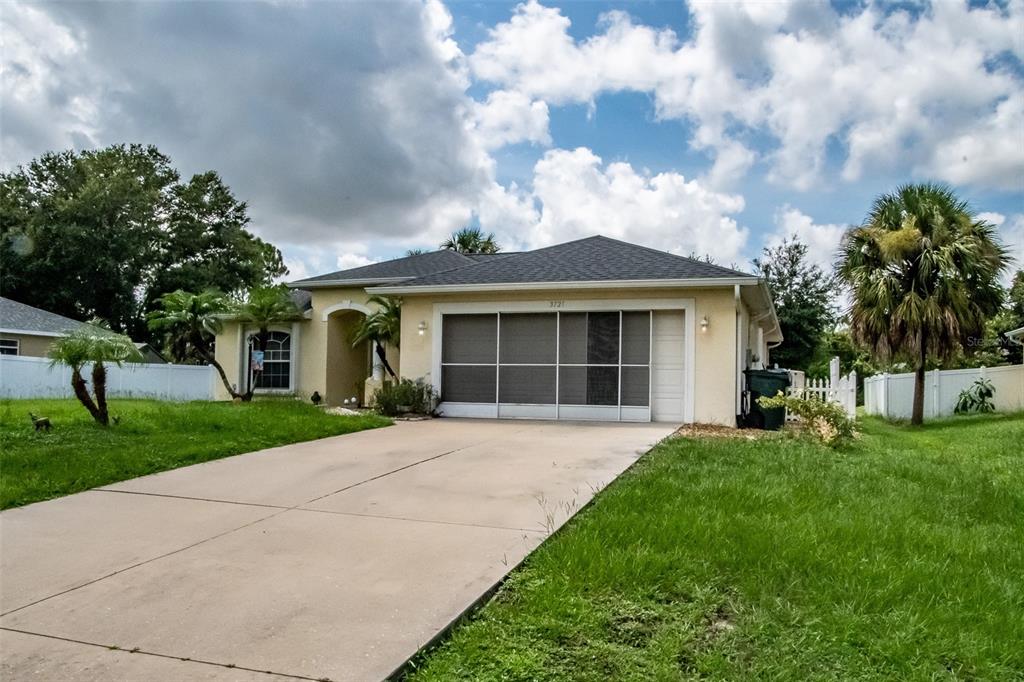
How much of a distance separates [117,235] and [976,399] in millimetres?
33575

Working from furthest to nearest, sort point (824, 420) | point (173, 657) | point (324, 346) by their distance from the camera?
point (324, 346), point (824, 420), point (173, 657)

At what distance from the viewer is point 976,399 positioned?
56.3ft

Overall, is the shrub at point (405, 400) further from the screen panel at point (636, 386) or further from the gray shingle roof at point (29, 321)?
the gray shingle roof at point (29, 321)

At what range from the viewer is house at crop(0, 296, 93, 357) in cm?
2069

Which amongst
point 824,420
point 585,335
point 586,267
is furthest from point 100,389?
point 824,420

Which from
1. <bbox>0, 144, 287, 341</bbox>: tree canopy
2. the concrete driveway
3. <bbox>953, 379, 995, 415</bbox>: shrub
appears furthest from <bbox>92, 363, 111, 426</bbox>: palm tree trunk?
<bbox>0, 144, 287, 341</bbox>: tree canopy

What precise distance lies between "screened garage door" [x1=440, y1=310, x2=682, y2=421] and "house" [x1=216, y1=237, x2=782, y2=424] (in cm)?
2

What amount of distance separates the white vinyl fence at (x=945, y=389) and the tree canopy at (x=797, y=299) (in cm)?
1228

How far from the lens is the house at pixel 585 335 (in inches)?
466

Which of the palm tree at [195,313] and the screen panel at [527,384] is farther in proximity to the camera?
the palm tree at [195,313]

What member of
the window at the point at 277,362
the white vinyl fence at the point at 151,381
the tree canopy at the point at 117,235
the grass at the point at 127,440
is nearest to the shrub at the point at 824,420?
the grass at the point at 127,440

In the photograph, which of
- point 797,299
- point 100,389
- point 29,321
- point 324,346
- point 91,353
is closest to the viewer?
point 91,353

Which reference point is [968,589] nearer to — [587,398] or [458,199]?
[587,398]

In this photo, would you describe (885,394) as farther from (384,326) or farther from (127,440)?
(127,440)
